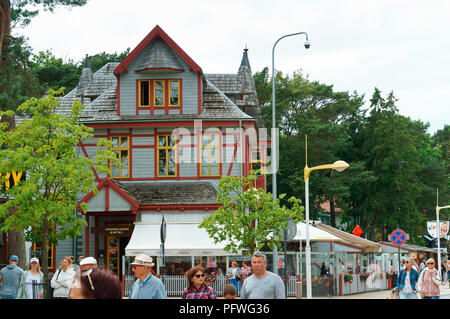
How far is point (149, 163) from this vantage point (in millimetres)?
37688

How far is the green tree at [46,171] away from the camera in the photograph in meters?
24.5

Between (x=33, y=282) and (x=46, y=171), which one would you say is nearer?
(x=33, y=282)

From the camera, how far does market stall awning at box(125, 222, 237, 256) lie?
32.6 meters

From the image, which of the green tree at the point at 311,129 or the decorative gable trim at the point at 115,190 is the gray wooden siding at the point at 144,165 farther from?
the green tree at the point at 311,129

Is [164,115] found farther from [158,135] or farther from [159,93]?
[159,93]

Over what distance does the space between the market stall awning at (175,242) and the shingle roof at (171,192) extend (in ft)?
3.82

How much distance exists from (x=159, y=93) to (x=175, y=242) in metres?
8.70

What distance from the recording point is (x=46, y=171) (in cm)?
2473

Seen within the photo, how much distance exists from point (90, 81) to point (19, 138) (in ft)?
63.0

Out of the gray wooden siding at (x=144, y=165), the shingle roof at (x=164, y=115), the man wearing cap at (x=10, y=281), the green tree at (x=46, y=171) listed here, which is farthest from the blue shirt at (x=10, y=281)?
the gray wooden siding at (x=144, y=165)

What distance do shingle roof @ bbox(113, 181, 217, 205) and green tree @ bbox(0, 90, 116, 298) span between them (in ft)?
29.9

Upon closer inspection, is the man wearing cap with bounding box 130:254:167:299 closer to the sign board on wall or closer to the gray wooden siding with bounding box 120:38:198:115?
the sign board on wall

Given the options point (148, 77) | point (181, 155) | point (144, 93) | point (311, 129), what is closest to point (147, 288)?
point (181, 155)

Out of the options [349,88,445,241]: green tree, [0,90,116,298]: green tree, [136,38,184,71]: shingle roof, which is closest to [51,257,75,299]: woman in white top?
[0,90,116,298]: green tree
